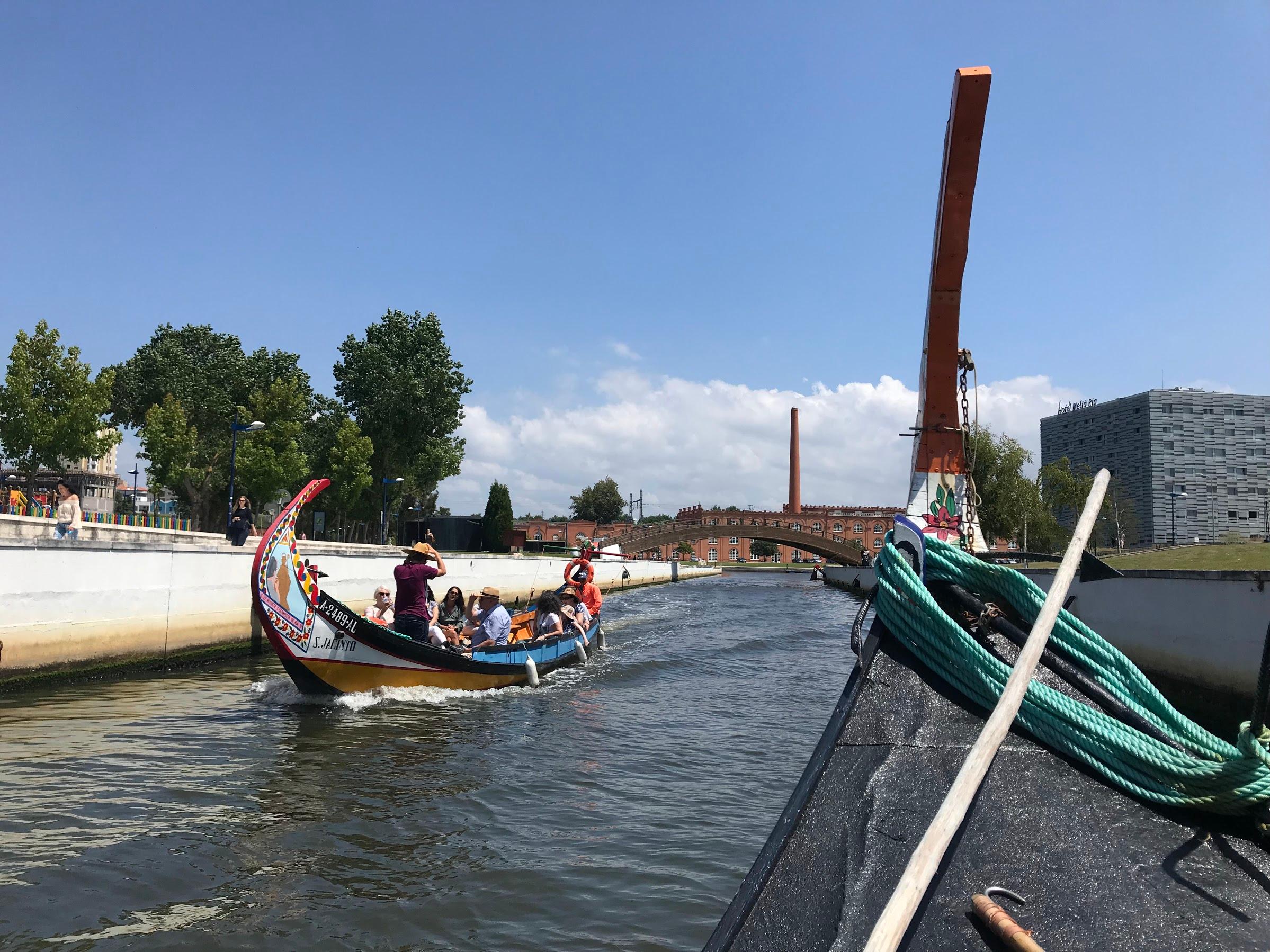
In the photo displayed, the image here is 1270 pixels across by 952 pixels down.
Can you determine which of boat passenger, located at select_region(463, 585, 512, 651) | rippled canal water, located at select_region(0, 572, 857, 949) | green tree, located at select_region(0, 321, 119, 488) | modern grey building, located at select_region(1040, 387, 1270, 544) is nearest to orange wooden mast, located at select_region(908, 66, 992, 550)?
rippled canal water, located at select_region(0, 572, 857, 949)

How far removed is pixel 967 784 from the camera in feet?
7.02

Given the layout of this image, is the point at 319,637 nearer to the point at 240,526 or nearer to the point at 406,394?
the point at 240,526

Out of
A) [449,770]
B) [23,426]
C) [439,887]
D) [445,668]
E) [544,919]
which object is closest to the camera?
Answer: [544,919]

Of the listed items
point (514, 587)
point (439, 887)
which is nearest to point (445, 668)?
point (439, 887)

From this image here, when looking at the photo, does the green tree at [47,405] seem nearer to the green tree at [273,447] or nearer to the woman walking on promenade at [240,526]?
the green tree at [273,447]

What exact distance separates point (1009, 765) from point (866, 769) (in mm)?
456

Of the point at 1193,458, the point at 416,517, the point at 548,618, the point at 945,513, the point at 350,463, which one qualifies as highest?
A: the point at 1193,458

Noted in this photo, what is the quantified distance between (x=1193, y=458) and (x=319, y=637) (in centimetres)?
11448

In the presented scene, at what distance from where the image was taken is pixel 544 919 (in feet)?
16.7

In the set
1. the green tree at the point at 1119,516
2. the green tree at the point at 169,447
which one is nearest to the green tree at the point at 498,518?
the green tree at the point at 169,447

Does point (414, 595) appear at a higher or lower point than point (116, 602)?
higher

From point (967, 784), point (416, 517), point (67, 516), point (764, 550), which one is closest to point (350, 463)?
point (416, 517)

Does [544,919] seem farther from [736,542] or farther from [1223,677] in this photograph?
[736,542]

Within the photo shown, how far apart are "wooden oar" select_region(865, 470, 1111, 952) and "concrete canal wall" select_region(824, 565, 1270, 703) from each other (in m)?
6.28
